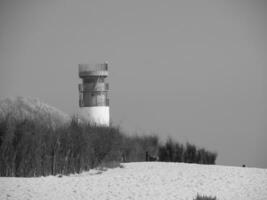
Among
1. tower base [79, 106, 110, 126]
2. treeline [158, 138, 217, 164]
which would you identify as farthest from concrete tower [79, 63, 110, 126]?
treeline [158, 138, 217, 164]

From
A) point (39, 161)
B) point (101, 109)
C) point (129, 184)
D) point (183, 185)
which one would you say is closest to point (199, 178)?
point (183, 185)

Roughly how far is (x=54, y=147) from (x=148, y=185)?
15.7ft

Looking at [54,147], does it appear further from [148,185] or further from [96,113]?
[96,113]

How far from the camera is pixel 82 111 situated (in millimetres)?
47156

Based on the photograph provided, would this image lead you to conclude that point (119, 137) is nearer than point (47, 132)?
No

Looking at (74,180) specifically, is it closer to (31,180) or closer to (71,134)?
(31,180)

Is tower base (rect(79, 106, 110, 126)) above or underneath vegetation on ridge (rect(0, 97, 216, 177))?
above

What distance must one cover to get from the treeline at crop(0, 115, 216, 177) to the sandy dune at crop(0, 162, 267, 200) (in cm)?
144

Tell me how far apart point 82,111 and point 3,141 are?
94.3 ft

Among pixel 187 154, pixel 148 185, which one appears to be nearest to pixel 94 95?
pixel 187 154

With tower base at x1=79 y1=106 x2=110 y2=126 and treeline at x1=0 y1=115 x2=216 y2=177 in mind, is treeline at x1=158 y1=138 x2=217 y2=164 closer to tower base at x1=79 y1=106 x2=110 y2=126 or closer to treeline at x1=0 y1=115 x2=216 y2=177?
treeline at x1=0 y1=115 x2=216 y2=177

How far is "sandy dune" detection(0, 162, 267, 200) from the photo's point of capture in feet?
48.8

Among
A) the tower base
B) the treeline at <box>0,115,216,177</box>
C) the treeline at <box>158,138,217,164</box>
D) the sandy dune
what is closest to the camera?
the sandy dune

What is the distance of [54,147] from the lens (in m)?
21.1
